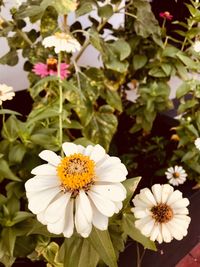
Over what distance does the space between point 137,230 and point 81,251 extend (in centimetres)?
9

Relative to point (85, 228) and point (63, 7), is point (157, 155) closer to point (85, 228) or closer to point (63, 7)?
point (63, 7)

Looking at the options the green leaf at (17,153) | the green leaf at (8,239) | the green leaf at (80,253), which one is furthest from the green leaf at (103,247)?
the green leaf at (17,153)

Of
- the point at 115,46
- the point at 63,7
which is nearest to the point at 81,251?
the point at 63,7

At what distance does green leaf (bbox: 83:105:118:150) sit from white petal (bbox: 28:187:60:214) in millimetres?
578

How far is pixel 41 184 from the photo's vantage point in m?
0.42

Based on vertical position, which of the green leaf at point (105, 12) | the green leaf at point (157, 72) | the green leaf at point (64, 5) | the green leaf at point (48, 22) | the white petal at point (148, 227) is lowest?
the green leaf at point (157, 72)

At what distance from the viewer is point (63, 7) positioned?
0.74m

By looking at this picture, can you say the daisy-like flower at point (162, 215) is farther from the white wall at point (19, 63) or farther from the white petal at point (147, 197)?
the white wall at point (19, 63)

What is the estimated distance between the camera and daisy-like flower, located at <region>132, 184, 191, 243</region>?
0.49 meters

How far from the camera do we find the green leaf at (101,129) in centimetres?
100

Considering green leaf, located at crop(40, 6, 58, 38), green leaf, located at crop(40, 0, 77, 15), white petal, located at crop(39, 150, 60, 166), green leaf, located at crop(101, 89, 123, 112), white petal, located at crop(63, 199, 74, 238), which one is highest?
green leaf, located at crop(40, 0, 77, 15)

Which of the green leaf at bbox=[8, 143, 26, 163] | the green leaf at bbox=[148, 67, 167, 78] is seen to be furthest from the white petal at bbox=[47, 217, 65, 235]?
the green leaf at bbox=[148, 67, 167, 78]

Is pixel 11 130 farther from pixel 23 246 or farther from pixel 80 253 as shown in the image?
pixel 80 253

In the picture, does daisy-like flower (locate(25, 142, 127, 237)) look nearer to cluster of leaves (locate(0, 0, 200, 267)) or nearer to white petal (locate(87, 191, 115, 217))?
white petal (locate(87, 191, 115, 217))
